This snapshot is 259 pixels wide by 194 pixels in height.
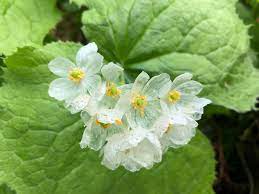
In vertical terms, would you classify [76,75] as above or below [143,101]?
above

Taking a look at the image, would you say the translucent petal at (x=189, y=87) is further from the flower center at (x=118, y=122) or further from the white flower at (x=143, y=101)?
the flower center at (x=118, y=122)

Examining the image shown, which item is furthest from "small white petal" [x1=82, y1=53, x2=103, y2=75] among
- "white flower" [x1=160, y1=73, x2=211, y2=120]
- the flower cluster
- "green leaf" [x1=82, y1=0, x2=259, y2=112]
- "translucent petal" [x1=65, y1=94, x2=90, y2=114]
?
"green leaf" [x1=82, y1=0, x2=259, y2=112]

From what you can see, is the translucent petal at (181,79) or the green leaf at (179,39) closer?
the translucent petal at (181,79)

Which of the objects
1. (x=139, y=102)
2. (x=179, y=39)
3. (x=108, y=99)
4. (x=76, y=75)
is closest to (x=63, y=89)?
(x=76, y=75)

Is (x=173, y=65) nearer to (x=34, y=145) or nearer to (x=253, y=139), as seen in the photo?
(x=34, y=145)

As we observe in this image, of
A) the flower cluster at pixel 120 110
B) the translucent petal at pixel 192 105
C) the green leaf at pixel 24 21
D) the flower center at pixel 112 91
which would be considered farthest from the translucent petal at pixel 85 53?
the green leaf at pixel 24 21

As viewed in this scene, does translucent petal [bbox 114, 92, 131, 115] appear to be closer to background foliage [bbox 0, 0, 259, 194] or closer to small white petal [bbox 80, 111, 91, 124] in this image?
small white petal [bbox 80, 111, 91, 124]

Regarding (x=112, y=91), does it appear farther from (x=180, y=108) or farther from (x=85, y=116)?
(x=180, y=108)
